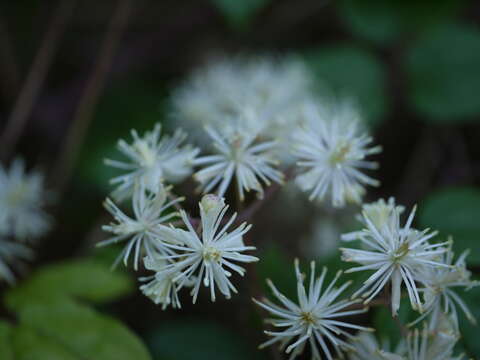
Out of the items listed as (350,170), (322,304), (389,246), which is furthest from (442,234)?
(322,304)

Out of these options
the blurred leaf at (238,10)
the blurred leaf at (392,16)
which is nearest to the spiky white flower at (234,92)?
the blurred leaf at (238,10)

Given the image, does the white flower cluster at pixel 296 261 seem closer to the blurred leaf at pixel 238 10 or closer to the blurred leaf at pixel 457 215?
the blurred leaf at pixel 457 215

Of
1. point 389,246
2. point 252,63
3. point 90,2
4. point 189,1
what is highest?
point 189,1

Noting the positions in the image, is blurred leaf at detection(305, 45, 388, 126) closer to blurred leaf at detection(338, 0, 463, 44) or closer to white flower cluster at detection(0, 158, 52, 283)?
blurred leaf at detection(338, 0, 463, 44)

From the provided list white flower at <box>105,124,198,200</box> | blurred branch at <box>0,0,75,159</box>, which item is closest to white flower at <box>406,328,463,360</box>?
white flower at <box>105,124,198,200</box>

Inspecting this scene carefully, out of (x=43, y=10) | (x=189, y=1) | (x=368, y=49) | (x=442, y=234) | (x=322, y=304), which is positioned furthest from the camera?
(x=189, y=1)

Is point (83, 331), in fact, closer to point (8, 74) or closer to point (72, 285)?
point (72, 285)

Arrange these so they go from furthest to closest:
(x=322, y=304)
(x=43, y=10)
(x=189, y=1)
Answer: (x=189, y=1)
(x=43, y=10)
(x=322, y=304)

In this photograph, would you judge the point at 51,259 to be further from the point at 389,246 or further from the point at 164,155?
the point at 389,246
